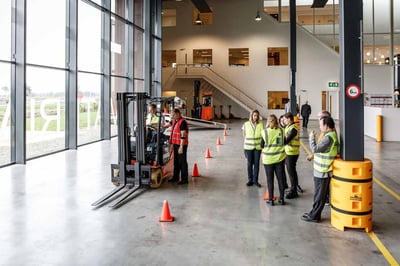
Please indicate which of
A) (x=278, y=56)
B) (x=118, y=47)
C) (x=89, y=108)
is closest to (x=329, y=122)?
(x=89, y=108)

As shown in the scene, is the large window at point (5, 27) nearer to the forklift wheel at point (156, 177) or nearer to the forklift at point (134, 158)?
the forklift at point (134, 158)

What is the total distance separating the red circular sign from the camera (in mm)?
5730

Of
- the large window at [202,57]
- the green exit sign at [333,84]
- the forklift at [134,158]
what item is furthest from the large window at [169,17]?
the forklift at [134,158]

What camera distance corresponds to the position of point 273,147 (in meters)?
6.88

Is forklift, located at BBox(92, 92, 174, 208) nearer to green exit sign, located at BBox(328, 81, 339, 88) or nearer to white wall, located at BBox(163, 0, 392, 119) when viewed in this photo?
white wall, located at BBox(163, 0, 392, 119)

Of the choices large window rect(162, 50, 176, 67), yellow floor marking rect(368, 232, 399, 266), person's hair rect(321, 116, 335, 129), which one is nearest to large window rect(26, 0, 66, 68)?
person's hair rect(321, 116, 335, 129)

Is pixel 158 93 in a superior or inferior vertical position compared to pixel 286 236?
superior

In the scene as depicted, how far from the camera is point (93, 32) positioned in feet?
56.6

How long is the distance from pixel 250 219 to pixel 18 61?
856 centimetres

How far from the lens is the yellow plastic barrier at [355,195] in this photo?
18.1 ft

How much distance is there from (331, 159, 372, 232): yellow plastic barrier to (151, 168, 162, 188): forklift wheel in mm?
4005

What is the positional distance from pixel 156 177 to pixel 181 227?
2.60 metres

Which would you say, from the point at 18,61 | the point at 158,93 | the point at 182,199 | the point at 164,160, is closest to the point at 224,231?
the point at 182,199

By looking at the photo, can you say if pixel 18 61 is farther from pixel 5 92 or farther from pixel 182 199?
pixel 182 199
